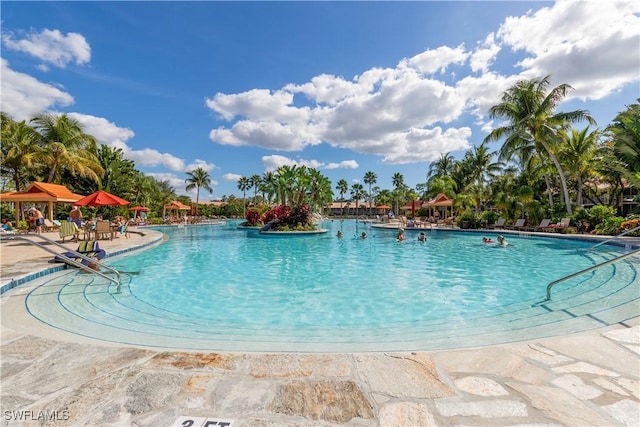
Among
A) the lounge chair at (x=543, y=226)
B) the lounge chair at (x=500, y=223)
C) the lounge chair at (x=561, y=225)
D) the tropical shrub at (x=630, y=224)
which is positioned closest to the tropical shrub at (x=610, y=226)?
the tropical shrub at (x=630, y=224)

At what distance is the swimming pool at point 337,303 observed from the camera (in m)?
4.30

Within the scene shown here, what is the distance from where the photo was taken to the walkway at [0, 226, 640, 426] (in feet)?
6.89

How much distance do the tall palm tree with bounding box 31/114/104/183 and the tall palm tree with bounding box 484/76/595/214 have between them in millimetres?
30735

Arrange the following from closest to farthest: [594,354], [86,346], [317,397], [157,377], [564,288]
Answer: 1. [317,397]
2. [157,377]
3. [594,354]
4. [86,346]
5. [564,288]

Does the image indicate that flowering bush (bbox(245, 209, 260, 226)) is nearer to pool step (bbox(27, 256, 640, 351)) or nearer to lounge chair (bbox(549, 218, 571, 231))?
lounge chair (bbox(549, 218, 571, 231))

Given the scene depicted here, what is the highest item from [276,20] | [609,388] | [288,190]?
[276,20]

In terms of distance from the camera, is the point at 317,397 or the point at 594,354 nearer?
the point at 317,397

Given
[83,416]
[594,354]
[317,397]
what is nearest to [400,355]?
[317,397]

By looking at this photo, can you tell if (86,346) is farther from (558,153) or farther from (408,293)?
(558,153)

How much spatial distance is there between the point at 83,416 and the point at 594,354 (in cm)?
432

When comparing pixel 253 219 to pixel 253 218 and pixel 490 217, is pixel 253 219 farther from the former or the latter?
pixel 490 217

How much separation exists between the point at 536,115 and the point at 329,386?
22.8 m

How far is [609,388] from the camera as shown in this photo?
2.38 metres

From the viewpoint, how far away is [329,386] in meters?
2.49
